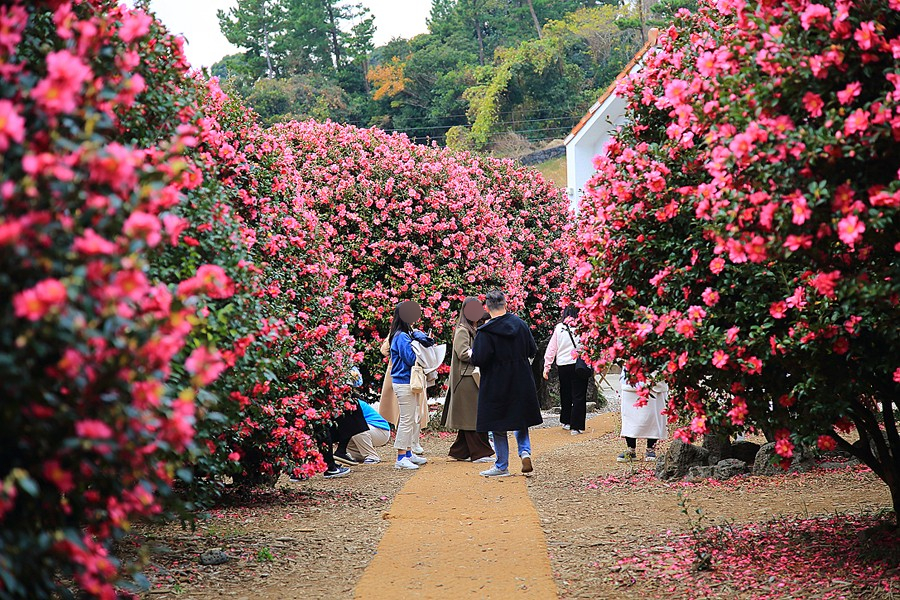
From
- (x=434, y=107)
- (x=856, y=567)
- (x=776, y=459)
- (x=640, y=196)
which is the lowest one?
(x=856, y=567)

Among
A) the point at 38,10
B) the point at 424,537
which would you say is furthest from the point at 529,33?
the point at 38,10

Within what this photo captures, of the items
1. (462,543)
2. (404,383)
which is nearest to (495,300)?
(404,383)

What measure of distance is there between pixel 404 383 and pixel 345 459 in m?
1.25

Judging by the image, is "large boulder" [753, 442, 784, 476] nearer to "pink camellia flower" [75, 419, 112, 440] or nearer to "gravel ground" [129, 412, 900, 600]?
"gravel ground" [129, 412, 900, 600]

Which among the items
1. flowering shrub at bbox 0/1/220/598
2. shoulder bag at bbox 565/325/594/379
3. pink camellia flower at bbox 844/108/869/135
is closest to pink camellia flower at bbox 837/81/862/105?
pink camellia flower at bbox 844/108/869/135

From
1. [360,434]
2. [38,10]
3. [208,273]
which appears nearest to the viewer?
[208,273]

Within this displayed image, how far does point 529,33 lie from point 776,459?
45.2 m

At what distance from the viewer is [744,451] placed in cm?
952

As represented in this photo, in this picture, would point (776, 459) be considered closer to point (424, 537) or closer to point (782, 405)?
point (782, 405)

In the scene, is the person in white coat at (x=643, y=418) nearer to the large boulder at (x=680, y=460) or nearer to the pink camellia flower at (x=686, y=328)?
the large boulder at (x=680, y=460)

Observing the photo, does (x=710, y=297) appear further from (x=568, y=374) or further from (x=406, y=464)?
(x=568, y=374)

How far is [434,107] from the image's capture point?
144ft

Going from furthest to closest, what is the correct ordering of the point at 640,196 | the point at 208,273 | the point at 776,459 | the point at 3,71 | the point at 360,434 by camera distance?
1. the point at 360,434
2. the point at 640,196
3. the point at 776,459
4. the point at 208,273
5. the point at 3,71

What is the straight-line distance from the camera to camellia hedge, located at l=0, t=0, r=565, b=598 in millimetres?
2254
